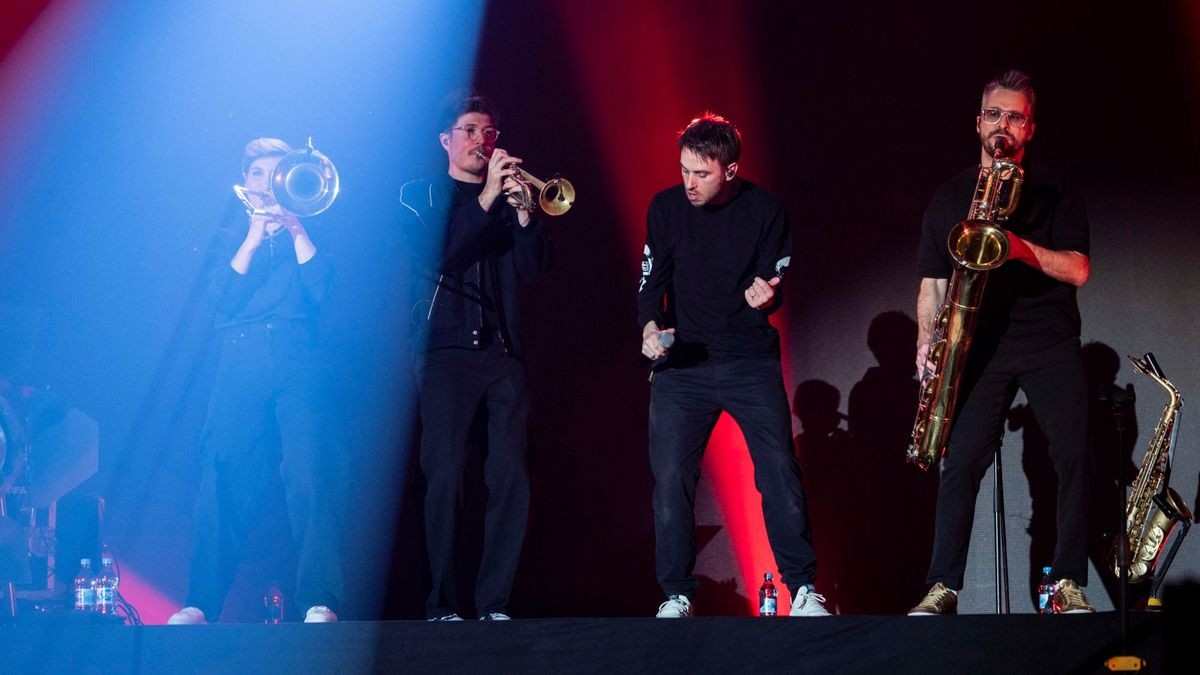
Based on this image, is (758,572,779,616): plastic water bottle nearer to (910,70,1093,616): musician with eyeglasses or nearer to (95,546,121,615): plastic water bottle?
(910,70,1093,616): musician with eyeglasses

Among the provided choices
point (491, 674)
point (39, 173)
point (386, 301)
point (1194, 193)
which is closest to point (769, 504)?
point (491, 674)

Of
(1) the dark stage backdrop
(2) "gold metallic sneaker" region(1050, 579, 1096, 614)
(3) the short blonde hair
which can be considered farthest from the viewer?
(1) the dark stage backdrop

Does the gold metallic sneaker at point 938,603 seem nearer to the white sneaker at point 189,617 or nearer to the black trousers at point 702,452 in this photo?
the black trousers at point 702,452

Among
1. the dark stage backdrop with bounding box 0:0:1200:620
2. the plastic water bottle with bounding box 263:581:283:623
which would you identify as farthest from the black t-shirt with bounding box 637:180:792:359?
the plastic water bottle with bounding box 263:581:283:623

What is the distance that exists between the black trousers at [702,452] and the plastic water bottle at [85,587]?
7.35ft

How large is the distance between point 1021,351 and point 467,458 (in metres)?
2.10

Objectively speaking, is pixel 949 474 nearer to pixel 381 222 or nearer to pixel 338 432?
pixel 338 432

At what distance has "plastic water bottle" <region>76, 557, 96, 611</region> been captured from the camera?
510 centimetres

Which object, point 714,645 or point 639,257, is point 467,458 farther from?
point 639,257

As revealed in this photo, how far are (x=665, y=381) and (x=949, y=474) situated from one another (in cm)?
112

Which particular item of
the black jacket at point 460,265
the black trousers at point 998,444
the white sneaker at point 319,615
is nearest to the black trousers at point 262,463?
the white sneaker at point 319,615

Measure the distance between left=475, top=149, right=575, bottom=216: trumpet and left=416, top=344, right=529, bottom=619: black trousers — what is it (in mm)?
570

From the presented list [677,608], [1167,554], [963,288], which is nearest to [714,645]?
[677,608]

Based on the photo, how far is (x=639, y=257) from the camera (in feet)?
22.0
